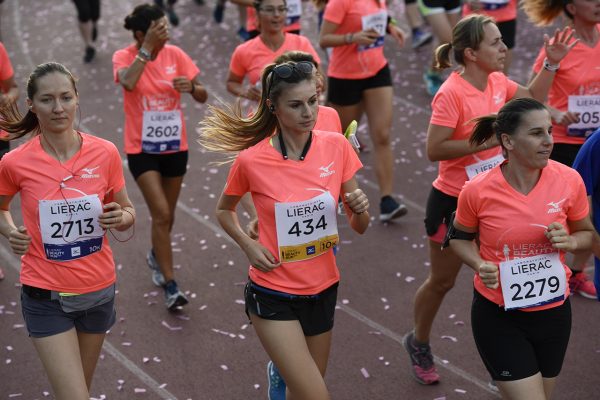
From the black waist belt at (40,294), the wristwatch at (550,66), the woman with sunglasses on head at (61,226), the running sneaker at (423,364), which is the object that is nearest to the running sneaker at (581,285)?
the running sneaker at (423,364)

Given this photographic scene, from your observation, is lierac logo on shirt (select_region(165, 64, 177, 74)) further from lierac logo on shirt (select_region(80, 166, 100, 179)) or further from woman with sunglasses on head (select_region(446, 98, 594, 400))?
woman with sunglasses on head (select_region(446, 98, 594, 400))

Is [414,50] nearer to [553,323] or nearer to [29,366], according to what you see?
[29,366]

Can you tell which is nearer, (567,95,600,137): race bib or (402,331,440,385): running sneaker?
(402,331,440,385): running sneaker

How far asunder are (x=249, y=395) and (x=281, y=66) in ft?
7.24

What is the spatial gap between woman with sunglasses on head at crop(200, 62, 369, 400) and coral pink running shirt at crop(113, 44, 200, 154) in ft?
7.57

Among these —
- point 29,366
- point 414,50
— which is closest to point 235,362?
point 29,366

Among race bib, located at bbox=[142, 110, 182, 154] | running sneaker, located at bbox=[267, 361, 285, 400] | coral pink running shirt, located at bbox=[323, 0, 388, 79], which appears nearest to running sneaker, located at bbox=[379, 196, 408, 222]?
coral pink running shirt, located at bbox=[323, 0, 388, 79]

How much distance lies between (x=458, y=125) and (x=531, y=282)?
4.69ft

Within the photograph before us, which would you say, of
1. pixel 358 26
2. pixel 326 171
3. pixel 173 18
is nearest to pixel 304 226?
pixel 326 171

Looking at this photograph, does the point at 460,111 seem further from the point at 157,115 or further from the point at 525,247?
the point at 157,115

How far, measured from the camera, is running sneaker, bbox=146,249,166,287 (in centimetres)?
738

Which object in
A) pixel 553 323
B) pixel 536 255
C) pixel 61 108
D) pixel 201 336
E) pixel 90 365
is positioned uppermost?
pixel 61 108

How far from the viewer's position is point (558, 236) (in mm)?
4113

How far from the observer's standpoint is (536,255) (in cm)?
431
